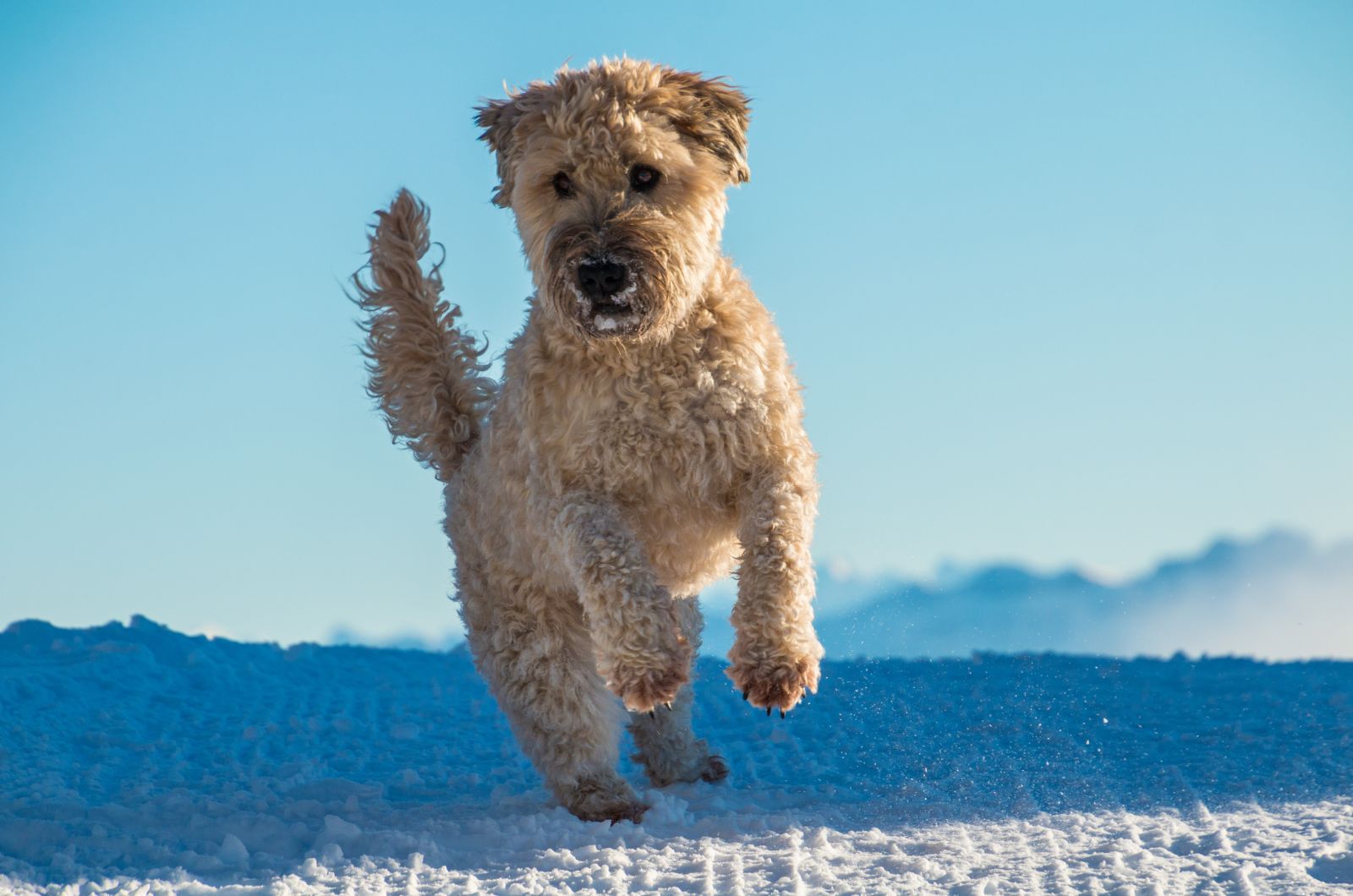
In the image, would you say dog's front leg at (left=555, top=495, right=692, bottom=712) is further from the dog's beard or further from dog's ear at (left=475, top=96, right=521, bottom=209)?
dog's ear at (left=475, top=96, right=521, bottom=209)

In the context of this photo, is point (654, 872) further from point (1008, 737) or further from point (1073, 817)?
point (1008, 737)

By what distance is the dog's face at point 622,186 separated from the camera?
15.2 feet

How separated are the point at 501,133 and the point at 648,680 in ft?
6.97

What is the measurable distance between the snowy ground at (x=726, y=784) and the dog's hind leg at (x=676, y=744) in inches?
5.8

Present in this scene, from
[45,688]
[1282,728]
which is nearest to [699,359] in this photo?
[1282,728]

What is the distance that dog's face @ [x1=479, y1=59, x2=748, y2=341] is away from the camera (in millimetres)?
4621

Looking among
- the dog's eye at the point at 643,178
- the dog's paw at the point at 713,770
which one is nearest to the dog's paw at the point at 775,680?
the dog's eye at the point at 643,178

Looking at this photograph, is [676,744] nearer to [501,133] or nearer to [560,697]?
[560,697]

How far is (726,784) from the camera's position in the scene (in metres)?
→ 6.47

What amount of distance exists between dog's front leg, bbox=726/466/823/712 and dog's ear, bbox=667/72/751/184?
1182 millimetres

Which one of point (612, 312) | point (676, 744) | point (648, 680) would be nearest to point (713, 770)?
point (676, 744)

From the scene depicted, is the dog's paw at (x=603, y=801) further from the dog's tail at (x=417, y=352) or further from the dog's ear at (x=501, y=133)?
the dog's ear at (x=501, y=133)

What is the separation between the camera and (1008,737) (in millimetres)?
7172

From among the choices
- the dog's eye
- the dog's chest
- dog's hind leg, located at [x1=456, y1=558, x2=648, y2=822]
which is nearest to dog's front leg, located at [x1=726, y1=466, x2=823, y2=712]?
the dog's chest
